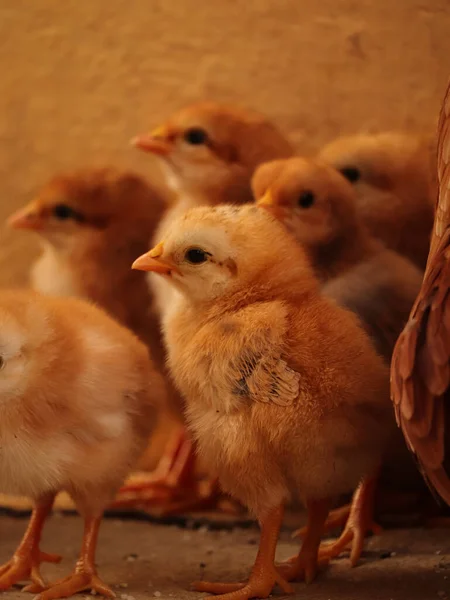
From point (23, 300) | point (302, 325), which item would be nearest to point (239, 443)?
point (302, 325)

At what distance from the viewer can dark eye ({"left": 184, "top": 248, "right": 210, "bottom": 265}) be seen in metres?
1.48

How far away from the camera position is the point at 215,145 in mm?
2115

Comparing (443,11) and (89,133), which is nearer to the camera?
(443,11)

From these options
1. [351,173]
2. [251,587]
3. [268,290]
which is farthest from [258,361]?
[351,173]

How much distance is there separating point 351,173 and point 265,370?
0.85 metres

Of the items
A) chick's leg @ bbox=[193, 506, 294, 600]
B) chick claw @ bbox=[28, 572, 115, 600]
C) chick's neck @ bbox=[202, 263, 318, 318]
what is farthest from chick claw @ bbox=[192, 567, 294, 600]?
chick's neck @ bbox=[202, 263, 318, 318]

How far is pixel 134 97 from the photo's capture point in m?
2.45

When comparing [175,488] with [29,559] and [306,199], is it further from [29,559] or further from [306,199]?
[306,199]

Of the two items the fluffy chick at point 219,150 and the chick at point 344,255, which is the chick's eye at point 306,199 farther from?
the fluffy chick at point 219,150

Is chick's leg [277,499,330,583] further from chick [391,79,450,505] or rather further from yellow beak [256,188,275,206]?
yellow beak [256,188,275,206]

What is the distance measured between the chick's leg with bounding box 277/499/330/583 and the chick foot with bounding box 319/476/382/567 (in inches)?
4.8

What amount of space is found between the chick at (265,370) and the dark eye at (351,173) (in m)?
0.62

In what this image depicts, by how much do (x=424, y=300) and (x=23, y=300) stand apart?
0.69m

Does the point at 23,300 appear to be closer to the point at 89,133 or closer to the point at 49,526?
the point at 49,526
